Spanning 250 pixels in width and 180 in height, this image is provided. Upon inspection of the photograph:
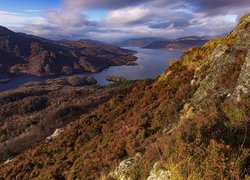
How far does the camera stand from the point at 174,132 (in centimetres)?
970

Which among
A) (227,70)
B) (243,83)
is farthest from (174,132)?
(227,70)

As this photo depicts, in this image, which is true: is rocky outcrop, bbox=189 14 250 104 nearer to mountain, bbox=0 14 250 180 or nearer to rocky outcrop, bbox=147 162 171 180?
mountain, bbox=0 14 250 180

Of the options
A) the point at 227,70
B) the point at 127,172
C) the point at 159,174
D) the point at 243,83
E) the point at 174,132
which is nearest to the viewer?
the point at 159,174

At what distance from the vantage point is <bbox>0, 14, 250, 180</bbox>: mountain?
22.4 ft

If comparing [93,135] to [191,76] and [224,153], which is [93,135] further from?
[224,153]

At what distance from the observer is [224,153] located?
6.61 meters

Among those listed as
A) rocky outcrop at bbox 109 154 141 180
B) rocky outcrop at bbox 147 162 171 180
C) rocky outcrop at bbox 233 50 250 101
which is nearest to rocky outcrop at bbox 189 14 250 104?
rocky outcrop at bbox 233 50 250 101

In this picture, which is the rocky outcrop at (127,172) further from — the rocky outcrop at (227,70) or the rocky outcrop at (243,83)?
the rocky outcrop at (227,70)

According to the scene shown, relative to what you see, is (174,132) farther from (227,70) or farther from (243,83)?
(227,70)

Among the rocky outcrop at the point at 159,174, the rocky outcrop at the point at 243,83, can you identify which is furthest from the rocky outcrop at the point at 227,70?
the rocky outcrop at the point at 159,174

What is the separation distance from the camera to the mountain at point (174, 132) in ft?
22.4

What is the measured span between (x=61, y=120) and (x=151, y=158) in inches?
4285

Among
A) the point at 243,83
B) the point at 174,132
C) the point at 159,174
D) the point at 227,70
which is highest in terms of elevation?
the point at 227,70

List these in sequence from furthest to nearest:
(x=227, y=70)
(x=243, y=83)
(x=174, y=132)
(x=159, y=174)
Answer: (x=227, y=70)
(x=243, y=83)
(x=174, y=132)
(x=159, y=174)
